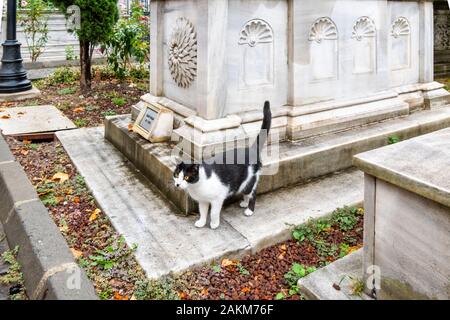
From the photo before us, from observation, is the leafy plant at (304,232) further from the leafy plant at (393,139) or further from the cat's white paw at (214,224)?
the leafy plant at (393,139)

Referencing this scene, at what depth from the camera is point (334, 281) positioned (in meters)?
2.36

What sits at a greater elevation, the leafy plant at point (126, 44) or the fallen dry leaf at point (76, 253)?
the leafy plant at point (126, 44)

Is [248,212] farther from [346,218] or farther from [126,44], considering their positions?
[126,44]

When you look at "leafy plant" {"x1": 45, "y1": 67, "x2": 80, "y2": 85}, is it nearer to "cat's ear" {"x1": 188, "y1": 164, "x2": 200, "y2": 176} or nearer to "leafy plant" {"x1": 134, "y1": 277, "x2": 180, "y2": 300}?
"cat's ear" {"x1": 188, "y1": 164, "x2": 200, "y2": 176}

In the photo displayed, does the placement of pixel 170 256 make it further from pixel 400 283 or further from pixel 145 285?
pixel 400 283

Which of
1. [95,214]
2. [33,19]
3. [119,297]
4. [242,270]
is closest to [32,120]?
[95,214]

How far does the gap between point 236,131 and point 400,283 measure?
6.70 ft

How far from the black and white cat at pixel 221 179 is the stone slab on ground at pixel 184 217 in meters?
0.14

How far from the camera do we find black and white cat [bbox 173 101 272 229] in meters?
2.71

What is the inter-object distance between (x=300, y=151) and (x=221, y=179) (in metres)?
1.23

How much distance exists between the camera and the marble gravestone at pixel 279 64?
363cm

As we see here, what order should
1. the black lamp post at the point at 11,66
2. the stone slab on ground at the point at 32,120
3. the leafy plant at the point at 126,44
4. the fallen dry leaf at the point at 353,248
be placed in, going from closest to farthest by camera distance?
the fallen dry leaf at the point at 353,248
the stone slab on ground at the point at 32,120
the black lamp post at the point at 11,66
the leafy plant at the point at 126,44

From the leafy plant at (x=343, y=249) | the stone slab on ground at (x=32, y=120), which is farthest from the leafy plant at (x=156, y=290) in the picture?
the stone slab on ground at (x=32, y=120)
